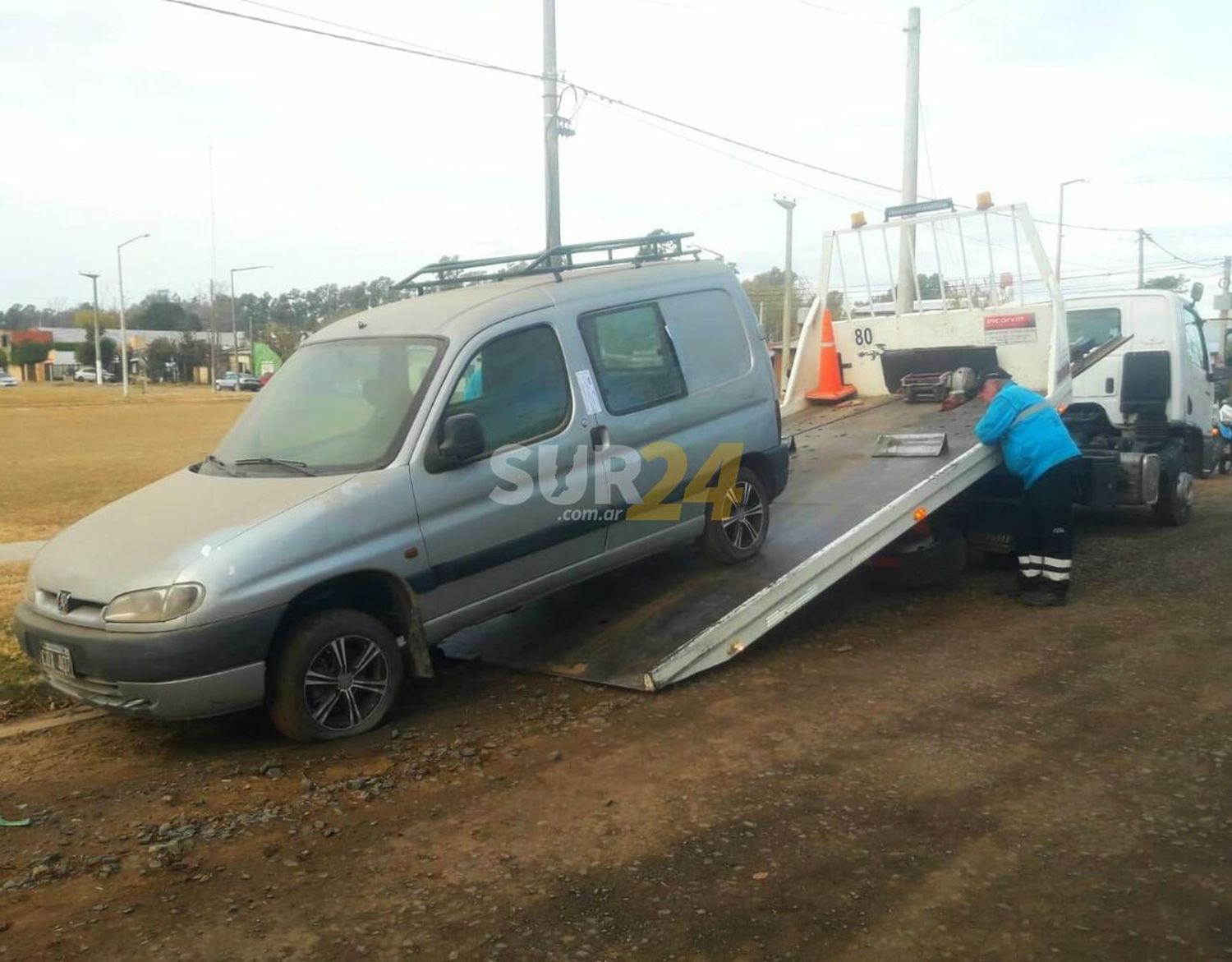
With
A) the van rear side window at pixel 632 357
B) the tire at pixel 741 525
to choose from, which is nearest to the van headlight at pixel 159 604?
the van rear side window at pixel 632 357

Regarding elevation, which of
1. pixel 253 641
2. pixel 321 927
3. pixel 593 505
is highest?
pixel 593 505

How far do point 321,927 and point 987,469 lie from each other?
5949mm

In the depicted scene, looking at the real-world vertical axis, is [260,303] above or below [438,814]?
above

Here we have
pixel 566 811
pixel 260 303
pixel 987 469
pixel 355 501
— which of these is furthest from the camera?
pixel 260 303

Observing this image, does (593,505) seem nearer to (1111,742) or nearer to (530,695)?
(530,695)

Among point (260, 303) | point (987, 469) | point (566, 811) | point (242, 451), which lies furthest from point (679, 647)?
point (260, 303)

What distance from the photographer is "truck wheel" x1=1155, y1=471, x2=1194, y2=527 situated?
11.0 meters

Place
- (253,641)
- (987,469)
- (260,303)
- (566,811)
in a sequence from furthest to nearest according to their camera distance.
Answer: (260,303) → (987,469) → (253,641) → (566,811)

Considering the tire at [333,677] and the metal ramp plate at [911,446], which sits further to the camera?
the metal ramp plate at [911,446]

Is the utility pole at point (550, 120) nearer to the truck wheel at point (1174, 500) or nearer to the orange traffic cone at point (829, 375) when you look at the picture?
the orange traffic cone at point (829, 375)

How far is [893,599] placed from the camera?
8.24 meters

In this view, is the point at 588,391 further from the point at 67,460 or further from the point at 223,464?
the point at 67,460

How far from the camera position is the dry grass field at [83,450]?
13445 mm

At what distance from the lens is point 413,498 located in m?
5.46
